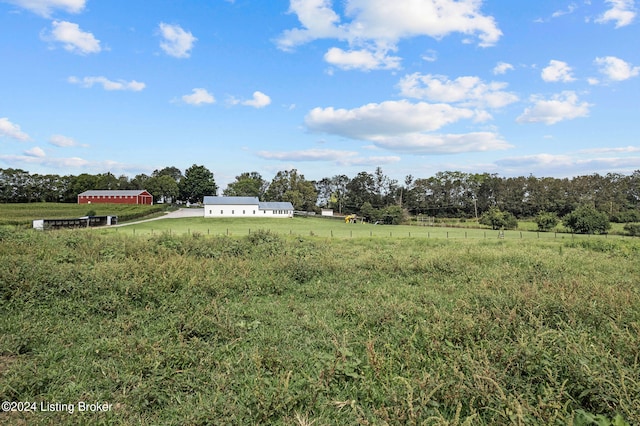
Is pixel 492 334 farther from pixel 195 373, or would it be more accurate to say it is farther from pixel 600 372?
pixel 195 373

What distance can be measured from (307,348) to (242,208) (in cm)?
6500

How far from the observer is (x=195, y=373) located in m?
4.57

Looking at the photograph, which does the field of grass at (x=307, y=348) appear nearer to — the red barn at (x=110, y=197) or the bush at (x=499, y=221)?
the bush at (x=499, y=221)

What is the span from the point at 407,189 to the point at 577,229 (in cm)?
4326

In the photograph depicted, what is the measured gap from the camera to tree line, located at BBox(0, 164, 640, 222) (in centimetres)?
6875

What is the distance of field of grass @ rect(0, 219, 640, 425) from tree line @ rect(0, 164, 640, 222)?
61.7 meters

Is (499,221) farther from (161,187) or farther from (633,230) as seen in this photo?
(161,187)

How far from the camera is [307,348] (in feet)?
17.3

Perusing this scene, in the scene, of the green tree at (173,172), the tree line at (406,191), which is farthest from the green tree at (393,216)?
the green tree at (173,172)

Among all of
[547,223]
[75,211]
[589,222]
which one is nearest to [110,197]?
[75,211]

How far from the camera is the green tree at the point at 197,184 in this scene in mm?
91375

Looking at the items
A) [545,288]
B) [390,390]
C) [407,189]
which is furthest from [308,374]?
[407,189]

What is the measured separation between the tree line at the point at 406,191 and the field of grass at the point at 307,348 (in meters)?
61.7

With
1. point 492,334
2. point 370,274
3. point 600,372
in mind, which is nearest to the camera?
point 600,372
